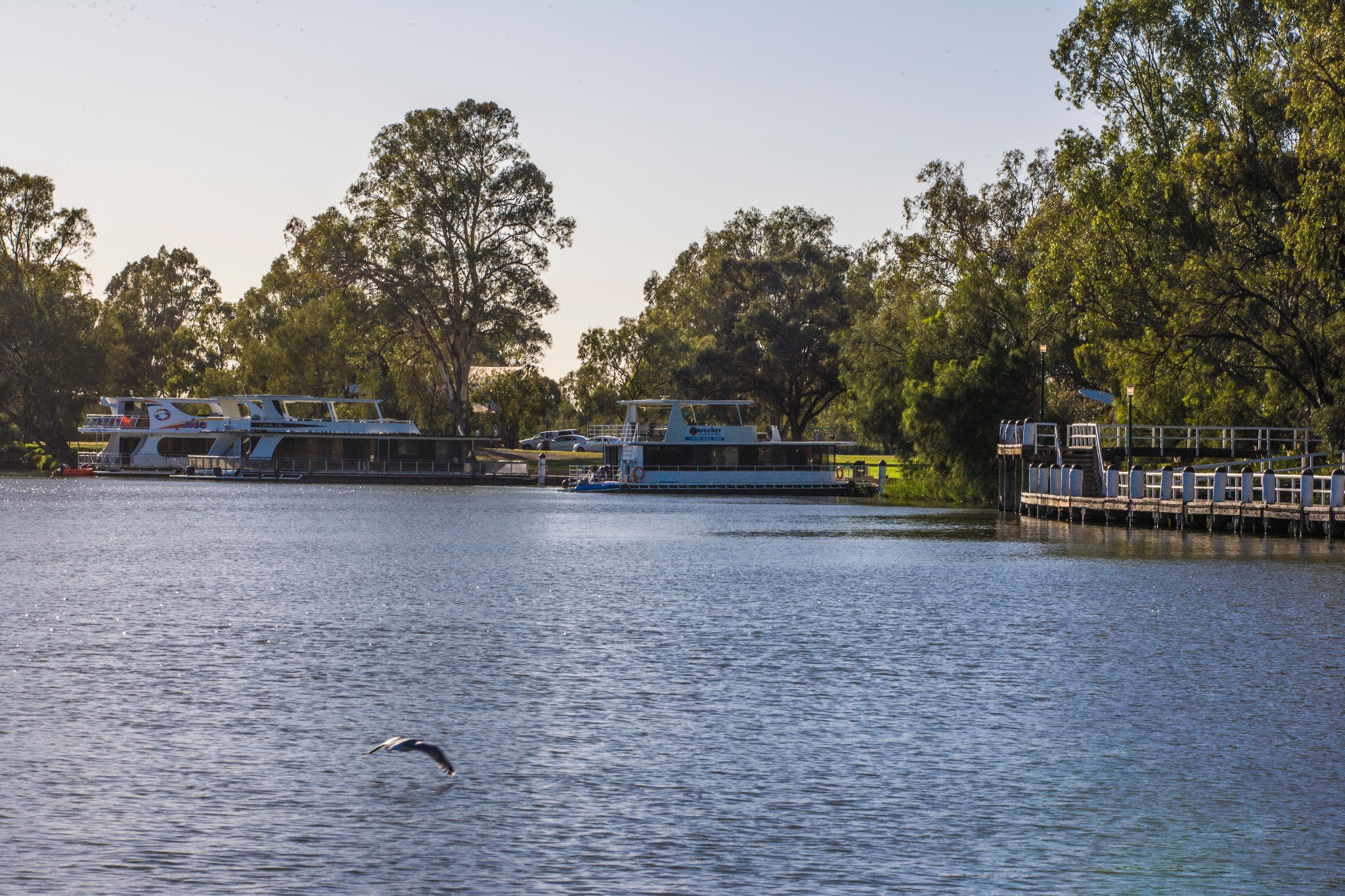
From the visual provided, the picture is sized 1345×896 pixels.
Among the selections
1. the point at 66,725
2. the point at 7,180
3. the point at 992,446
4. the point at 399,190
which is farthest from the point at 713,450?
the point at 66,725

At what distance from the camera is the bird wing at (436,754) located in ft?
40.7

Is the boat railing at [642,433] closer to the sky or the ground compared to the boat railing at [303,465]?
closer to the sky

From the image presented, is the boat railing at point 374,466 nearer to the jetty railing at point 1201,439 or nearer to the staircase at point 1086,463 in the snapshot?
the staircase at point 1086,463

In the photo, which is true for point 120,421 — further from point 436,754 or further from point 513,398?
point 436,754

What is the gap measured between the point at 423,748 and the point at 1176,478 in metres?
37.2

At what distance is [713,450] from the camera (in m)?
77.4

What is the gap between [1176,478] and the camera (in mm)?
45312

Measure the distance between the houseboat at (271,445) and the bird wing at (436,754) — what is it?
71.1m

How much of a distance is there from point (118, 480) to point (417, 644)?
224 feet

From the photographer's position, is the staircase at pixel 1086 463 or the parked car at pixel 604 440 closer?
the staircase at pixel 1086 463

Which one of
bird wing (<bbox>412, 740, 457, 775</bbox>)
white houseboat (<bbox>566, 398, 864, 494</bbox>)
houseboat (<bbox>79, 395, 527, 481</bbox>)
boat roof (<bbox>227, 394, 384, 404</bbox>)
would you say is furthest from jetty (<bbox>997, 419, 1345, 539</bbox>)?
boat roof (<bbox>227, 394, 384, 404</bbox>)

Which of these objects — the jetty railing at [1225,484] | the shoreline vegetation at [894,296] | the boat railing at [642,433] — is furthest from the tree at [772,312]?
the jetty railing at [1225,484]

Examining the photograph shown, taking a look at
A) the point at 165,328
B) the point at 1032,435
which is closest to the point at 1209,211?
the point at 1032,435

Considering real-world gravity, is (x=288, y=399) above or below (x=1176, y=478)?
above
